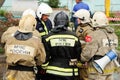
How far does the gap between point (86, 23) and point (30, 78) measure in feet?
5.82

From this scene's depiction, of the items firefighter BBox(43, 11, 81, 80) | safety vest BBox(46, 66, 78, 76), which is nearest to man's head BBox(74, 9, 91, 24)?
firefighter BBox(43, 11, 81, 80)

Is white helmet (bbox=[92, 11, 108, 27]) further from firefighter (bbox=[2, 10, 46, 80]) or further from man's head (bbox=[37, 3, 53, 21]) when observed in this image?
man's head (bbox=[37, 3, 53, 21])

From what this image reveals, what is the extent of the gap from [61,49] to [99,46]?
0.68 m

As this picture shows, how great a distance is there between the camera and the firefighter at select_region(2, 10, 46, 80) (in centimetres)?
684

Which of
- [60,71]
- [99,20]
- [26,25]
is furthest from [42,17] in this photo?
[60,71]

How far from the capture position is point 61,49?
7035 millimetres

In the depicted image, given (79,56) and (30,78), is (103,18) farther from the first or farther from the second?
(30,78)

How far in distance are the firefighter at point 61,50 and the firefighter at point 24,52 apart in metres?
0.18

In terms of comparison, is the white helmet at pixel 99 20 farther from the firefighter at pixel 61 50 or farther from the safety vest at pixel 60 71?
the safety vest at pixel 60 71

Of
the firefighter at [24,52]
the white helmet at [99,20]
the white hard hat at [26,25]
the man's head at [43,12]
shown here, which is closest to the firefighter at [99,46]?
the white helmet at [99,20]

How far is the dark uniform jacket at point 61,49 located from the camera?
702cm

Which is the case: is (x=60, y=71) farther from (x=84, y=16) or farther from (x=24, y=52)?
(x=84, y=16)

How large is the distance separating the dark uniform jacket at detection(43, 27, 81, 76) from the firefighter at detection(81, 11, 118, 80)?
0.24 meters

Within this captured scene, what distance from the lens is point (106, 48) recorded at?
7348mm
